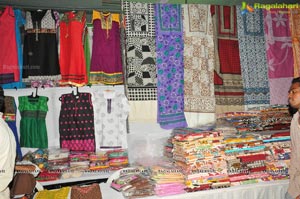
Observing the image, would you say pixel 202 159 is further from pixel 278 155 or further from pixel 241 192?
pixel 278 155

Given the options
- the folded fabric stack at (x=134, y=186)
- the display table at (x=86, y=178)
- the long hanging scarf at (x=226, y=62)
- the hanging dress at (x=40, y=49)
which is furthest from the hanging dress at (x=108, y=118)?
the folded fabric stack at (x=134, y=186)

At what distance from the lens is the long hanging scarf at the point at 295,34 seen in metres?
3.38

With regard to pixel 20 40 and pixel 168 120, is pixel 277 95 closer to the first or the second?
pixel 168 120

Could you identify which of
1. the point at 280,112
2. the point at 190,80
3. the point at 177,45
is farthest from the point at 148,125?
the point at 280,112

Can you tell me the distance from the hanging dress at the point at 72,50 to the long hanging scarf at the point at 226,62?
5.69 feet

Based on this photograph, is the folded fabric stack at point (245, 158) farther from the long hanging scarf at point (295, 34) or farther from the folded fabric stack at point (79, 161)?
the folded fabric stack at point (79, 161)

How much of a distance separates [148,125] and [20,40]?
2.02m

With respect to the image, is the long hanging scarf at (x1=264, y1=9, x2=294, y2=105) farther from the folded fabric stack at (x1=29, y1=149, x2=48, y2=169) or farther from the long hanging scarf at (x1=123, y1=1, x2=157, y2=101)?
the folded fabric stack at (x1=29, y1=149, x2=48, y2=169)

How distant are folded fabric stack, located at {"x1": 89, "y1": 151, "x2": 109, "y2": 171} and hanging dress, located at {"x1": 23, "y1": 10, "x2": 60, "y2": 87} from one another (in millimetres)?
1170

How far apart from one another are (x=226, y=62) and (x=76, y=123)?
2.28 metres

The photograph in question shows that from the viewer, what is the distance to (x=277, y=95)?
132 inches

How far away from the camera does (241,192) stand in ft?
7.69

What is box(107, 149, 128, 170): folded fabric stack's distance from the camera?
3791 millimetres

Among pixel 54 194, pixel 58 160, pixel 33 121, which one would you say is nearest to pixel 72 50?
pixel 33 121
